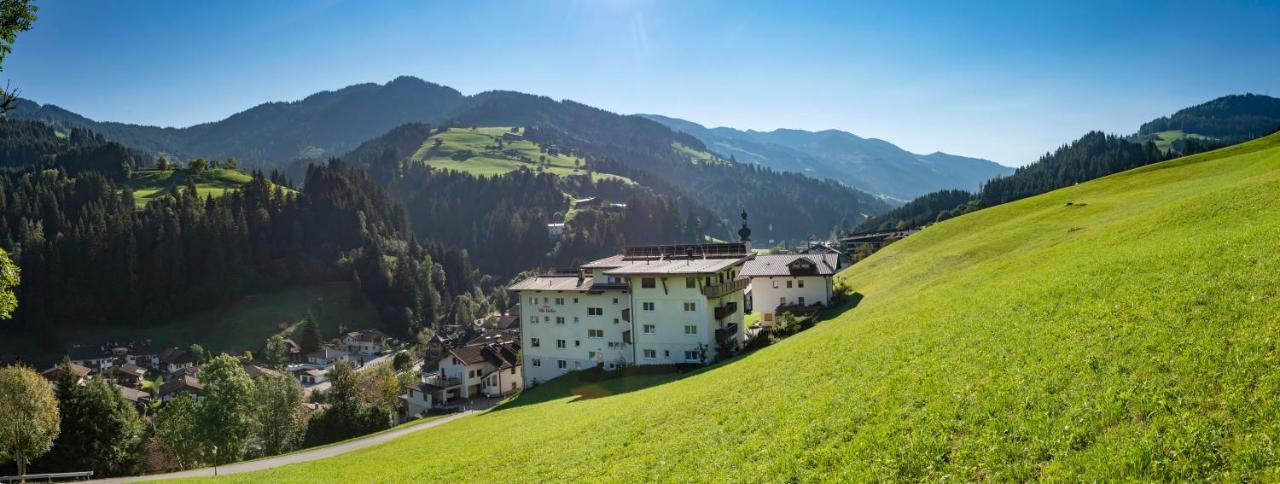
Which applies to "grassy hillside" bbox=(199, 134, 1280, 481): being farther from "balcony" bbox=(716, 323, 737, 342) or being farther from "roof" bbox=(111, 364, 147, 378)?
"roof" bbox=(111, 364, 147, 378)

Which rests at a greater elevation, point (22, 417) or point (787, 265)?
point (787, 265)

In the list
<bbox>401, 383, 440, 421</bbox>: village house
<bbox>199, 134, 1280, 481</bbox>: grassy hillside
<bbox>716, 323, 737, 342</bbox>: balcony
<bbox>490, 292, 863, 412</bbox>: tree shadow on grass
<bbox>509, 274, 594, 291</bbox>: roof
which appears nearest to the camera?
<bbox>199, 134, 1280, 481</bbox>: grassy hillside

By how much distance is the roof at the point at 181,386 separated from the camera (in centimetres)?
10944

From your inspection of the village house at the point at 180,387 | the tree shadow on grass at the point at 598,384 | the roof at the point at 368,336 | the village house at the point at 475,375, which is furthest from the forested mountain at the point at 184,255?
the tree shadow on grass at the point at 598,384

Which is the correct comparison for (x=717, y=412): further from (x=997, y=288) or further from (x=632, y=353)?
(x=632, y=353)

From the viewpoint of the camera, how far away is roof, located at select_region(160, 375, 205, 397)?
359ft

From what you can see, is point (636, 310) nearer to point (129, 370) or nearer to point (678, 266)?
point (678, 266)

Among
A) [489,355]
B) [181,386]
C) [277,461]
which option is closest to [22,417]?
[277,461]

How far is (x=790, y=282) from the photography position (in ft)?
216

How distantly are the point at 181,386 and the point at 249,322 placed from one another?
149ft

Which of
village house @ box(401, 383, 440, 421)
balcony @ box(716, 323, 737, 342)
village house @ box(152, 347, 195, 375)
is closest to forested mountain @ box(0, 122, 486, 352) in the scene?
village house @ box(152, 347, 195, 375)

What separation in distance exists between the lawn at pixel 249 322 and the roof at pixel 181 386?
24.3 m

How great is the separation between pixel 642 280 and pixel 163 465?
5688cm

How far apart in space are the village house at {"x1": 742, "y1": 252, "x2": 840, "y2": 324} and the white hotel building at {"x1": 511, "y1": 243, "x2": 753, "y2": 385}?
4606 millimetres
